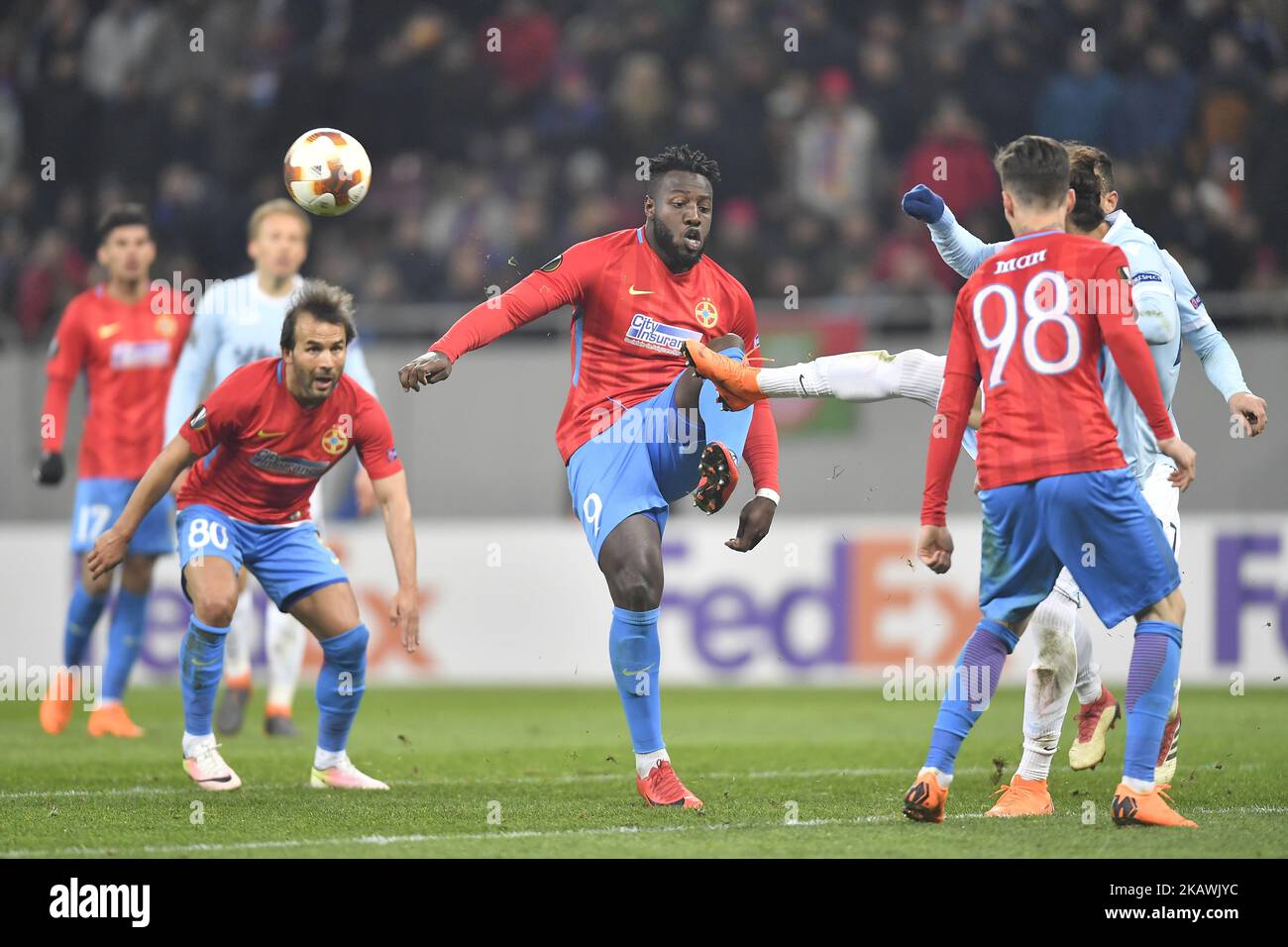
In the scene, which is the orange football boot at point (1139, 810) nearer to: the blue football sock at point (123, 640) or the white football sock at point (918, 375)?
the white football sock at point (918, 375)

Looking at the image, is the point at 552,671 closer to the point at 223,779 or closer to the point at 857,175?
the point at 857,175

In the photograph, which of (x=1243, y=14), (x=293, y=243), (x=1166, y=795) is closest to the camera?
(x=1166, y=795)

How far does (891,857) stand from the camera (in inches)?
187

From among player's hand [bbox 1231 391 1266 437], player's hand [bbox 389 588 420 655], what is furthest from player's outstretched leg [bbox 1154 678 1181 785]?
player's hand [bbox 389 588 420 655]

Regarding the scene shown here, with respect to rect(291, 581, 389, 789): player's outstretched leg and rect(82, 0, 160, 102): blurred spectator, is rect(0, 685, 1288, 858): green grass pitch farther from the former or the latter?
rect(82, 0, 160, 102): blurred spectator

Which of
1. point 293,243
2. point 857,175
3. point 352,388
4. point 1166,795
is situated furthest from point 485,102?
point 1166,795

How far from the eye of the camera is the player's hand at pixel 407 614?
19.9 ft

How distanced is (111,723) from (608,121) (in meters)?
7.22

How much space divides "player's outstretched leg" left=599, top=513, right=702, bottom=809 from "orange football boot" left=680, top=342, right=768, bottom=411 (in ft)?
1.76

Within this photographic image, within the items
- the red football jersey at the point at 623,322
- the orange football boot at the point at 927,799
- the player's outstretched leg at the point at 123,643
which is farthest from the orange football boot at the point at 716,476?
the player's outstretched leg at the point at 123,643

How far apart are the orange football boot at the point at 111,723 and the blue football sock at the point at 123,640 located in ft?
0.18

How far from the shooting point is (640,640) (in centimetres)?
612

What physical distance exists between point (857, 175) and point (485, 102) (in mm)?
3283

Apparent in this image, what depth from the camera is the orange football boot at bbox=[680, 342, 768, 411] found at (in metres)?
6.11
